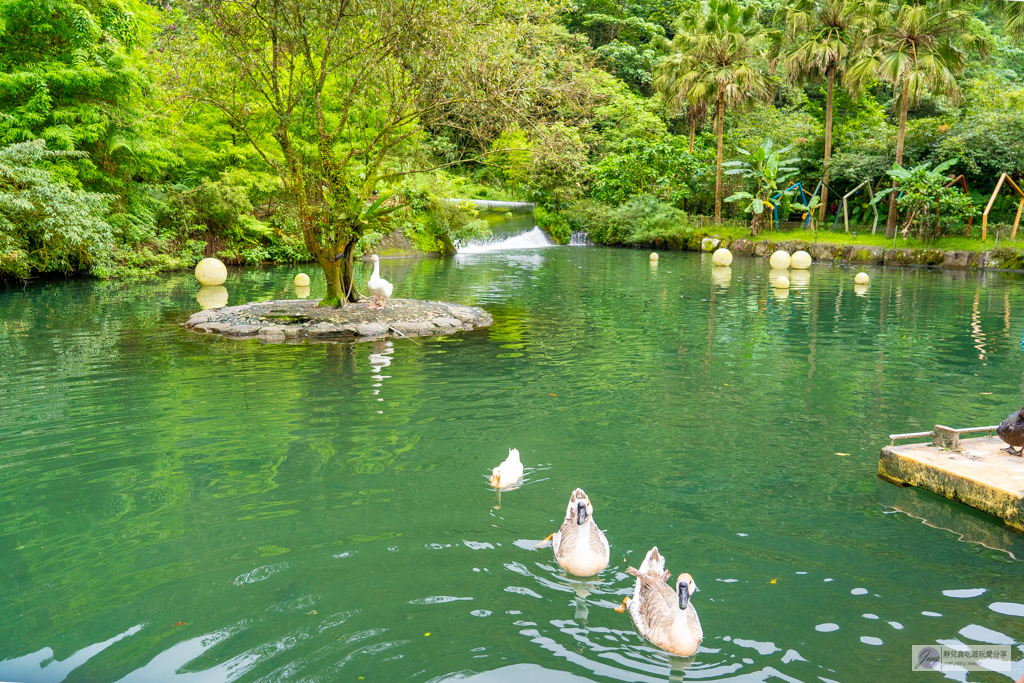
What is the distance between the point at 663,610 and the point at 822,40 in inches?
1501

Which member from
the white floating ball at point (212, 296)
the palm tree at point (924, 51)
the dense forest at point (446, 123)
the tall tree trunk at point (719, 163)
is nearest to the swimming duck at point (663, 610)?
the dense forest at point (446, 123)

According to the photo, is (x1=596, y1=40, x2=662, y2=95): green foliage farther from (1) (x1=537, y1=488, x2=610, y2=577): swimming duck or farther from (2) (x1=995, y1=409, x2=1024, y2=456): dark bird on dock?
(1) (x1=537, y1=488, x2=610, y2=577): swimming duck

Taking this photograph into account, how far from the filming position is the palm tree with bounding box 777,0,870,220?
3453 centimetres

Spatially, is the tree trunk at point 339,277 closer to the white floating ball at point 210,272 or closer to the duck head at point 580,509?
the white floating ball at point 210,272

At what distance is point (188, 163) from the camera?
28172mm

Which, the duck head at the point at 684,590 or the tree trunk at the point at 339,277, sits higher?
the tree trunk at the point at 339,277

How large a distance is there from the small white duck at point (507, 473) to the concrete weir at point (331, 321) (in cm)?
709

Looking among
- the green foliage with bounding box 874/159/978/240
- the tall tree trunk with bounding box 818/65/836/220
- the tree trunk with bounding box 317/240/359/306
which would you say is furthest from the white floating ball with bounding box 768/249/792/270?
the tree trunk with bounding box 317/240/359/306

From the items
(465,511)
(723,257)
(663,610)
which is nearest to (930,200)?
(723,257)

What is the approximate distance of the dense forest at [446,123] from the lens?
12.7 metres

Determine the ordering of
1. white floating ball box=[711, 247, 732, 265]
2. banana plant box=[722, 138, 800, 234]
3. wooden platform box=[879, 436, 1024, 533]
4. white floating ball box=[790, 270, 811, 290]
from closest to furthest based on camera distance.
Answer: wooden platform box=[879, 436, 1024, 533] → white floating ball box=[790, 270, 811, 290] → white floating ball box=[711, 247, 732, 265] → banana plant box=[722, 138, 800, 234]

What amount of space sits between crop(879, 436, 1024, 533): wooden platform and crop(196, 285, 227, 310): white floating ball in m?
14.3

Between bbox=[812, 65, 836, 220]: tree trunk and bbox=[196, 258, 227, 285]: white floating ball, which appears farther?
bbox=[812, 65, 836, 220]: tree trunk

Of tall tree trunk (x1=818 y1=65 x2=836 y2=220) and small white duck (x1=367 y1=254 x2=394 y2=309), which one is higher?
tall tree trunk (x1=818 y1=65 x2=836 y2=220)
